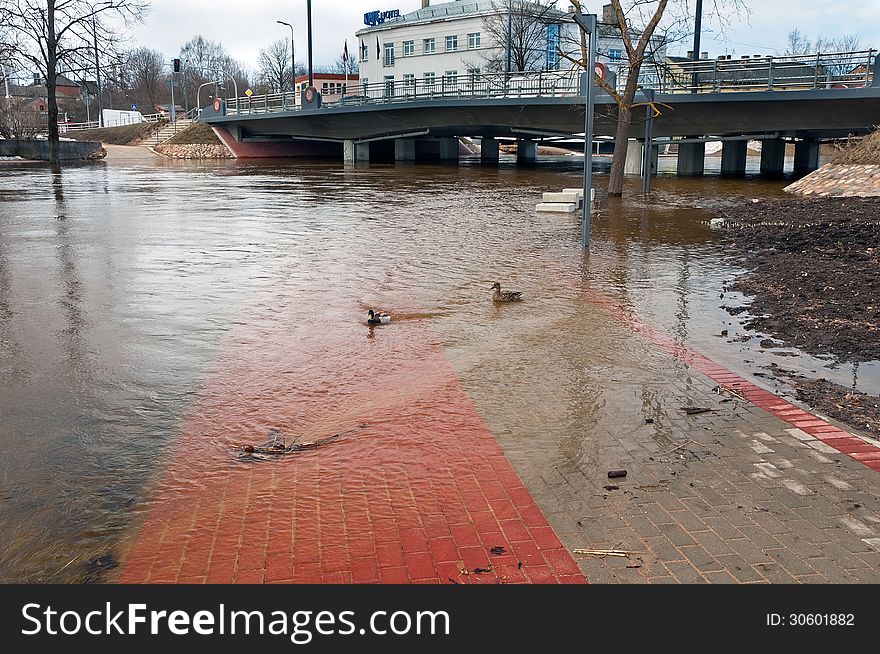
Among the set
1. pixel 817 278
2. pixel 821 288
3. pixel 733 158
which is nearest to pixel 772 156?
pixel 733 158

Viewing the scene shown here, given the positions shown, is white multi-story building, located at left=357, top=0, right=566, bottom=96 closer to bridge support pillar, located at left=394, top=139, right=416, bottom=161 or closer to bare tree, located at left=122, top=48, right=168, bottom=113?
bridge support pillar, located at left=394, top=139, right=416, bottom=161

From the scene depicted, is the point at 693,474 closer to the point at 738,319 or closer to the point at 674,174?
the point at 738,319

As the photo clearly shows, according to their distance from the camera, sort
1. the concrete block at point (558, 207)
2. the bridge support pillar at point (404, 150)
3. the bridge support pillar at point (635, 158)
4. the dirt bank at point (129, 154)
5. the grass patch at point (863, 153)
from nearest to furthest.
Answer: the concrete block at point (558, 207)
the grass patch at point (863, 153)
the bridge support pillar at point (635, 158)
the bridge support pillar at point (404, 150)
the dirt bank at point (129, 154)

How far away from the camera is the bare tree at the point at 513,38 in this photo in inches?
2468

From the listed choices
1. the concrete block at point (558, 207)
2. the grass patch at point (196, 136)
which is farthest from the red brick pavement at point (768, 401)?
the grass patch at point (196, 136)

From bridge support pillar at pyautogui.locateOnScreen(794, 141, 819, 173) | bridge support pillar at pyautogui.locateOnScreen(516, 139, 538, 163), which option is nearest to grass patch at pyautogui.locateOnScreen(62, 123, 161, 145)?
bridge support pillar at pyautogui.locateOnScreen(516, 139, 538, 163)

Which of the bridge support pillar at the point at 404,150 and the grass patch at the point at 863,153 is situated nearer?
the grass patch at the point at 863,153

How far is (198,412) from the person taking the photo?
6336 millimetres

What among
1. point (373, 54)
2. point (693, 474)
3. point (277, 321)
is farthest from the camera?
point (373, 54)

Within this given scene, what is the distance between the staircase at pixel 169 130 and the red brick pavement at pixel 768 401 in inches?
2597

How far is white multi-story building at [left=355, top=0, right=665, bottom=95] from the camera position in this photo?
71.6m

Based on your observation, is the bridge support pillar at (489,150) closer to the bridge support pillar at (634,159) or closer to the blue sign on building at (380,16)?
the bridge support pillar at (634,159)

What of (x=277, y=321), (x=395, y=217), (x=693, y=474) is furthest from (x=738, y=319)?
(x=395, y=217)

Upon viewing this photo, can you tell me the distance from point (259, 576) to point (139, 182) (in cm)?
3361
